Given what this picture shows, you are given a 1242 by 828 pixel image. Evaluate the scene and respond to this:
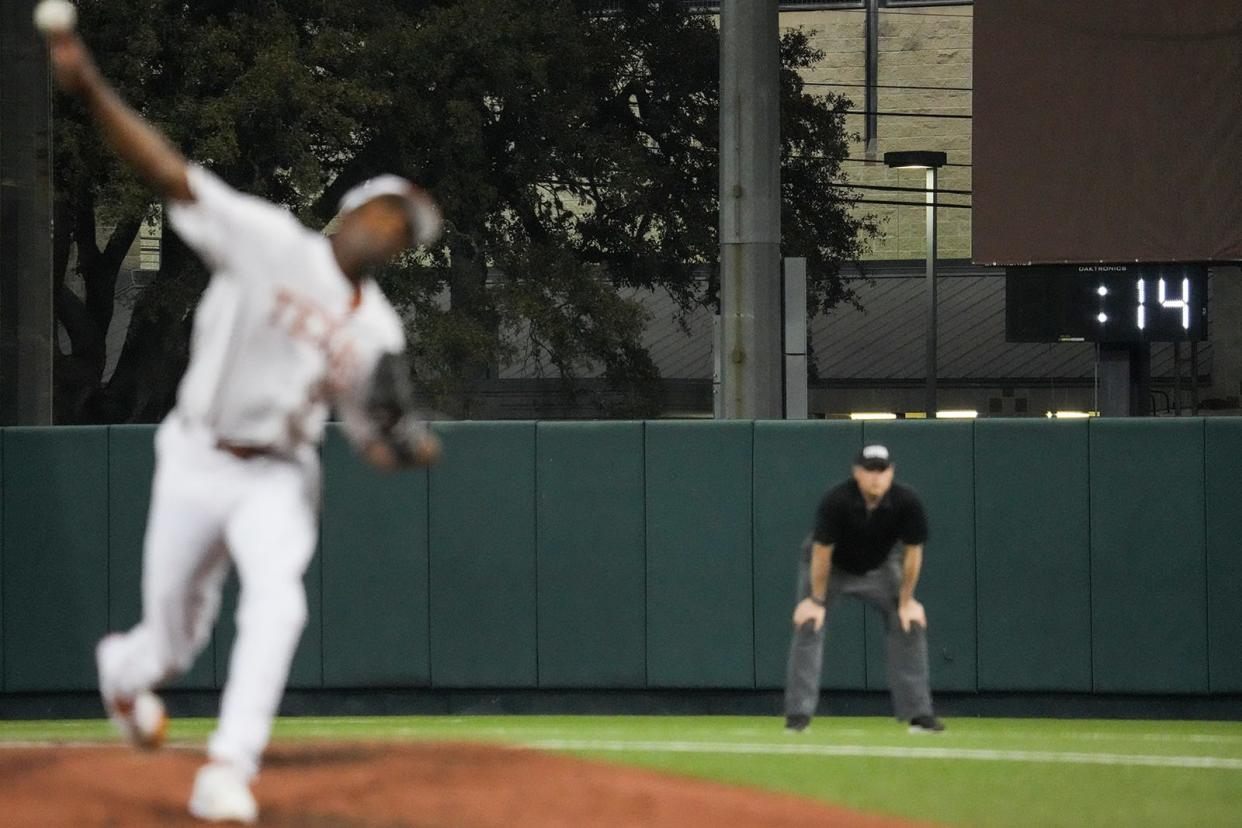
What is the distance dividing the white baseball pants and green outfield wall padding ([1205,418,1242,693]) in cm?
867

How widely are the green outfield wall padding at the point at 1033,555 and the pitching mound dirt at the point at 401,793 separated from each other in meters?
6.35

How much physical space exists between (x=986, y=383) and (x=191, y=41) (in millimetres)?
16539

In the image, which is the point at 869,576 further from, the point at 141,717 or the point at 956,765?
the point at 141,717

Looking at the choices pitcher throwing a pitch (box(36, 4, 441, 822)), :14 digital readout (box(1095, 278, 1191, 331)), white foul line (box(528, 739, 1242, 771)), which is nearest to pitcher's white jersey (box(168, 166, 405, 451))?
pitcher throwing a pitch (box(36, 4, 441, 822))

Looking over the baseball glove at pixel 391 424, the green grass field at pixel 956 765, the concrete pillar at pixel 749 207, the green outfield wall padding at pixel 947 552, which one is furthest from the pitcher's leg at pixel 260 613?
the concrete pillar at pixel 749 207

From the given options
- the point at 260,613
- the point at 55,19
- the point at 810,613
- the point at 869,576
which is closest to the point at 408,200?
the point at 55,19

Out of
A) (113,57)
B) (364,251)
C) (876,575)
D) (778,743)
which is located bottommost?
(778,743)

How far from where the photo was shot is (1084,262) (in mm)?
16391

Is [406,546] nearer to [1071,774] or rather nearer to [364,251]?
[1071,774]

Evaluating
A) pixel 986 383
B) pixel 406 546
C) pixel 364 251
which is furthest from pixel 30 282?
pixel 986 383

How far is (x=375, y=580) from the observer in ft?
43.5

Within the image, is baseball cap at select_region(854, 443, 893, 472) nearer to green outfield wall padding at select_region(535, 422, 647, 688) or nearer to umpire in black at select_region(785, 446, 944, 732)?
umpire in black at select_region(785, 446, 944, 732)

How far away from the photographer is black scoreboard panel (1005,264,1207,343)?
53.1 feet

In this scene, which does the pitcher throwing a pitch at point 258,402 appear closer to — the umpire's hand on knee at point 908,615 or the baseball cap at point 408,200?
the baseball cap at point 408,200
